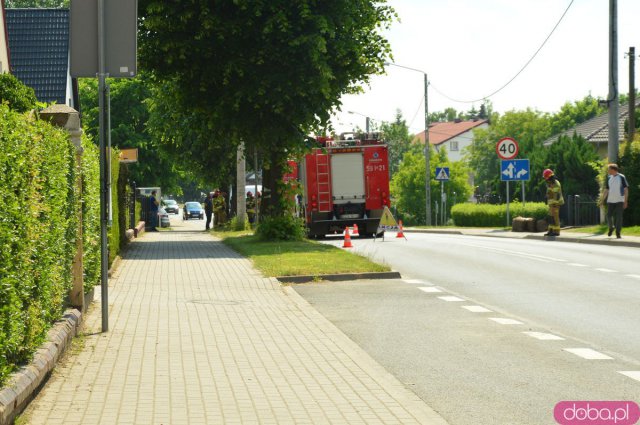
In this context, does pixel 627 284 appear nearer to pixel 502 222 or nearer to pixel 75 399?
pixel 75 399

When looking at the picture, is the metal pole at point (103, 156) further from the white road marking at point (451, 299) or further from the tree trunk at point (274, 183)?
the tree trunk at point (274, 183)

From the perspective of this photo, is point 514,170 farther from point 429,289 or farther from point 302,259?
point 429,289

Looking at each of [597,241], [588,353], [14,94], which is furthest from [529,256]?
[588,353]

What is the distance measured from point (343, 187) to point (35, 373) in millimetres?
29330

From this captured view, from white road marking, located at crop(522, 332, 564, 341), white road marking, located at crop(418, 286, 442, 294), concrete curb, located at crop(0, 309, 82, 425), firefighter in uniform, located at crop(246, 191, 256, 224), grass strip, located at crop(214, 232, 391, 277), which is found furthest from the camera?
firefighter in uniform, located at crop(246, 191, 256, 224)

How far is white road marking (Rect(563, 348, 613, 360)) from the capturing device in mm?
9148

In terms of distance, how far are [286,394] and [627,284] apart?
31.7 ft

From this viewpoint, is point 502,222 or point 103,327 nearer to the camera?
point 103,327

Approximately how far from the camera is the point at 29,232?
6988 millimetres

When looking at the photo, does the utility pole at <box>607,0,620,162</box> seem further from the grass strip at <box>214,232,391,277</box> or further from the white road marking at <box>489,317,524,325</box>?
the white road marking at <box>489,317,524,325</box>

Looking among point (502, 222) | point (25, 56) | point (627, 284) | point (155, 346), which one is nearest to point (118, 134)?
point (25, 56)

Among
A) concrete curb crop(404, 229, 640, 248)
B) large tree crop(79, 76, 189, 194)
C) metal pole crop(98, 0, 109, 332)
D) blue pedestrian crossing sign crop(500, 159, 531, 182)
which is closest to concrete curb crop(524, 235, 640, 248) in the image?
concrete curb crop(404, 229, 640, 248)

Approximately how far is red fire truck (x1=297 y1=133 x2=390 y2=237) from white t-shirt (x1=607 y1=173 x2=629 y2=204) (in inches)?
383

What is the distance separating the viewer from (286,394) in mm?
7355
